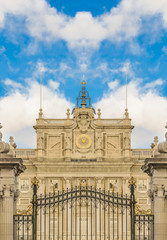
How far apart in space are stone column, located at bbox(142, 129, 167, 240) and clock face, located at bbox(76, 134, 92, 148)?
4245 centimetres

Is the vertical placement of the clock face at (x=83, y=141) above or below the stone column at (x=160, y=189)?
above

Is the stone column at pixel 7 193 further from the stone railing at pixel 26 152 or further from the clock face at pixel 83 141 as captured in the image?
the clock face at pixel 83 141

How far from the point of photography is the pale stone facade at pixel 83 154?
59.9 meters

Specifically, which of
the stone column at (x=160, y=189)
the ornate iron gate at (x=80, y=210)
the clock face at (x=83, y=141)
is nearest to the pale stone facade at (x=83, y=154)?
the clock face at (x=83, y=141)

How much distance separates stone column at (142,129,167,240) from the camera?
62.3 ft

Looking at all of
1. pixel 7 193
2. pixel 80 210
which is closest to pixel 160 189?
pixel 7 193

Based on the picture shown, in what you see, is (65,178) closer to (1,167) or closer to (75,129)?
(75,129)

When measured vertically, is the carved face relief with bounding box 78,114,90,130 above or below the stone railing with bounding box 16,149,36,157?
above

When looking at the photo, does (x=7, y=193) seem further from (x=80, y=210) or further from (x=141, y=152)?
(x=141, y=152)

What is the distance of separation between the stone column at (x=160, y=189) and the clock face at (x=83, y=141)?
139 ft

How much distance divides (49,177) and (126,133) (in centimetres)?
1015

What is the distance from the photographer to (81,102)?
61594mm

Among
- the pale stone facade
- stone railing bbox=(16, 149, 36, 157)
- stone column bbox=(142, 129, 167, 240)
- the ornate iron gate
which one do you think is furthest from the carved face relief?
stone column bbox=(142, 129, 167, 240)

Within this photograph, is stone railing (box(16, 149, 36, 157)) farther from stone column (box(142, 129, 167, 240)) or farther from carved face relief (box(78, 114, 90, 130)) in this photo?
stone column (box(142, 129, 167, 240))
